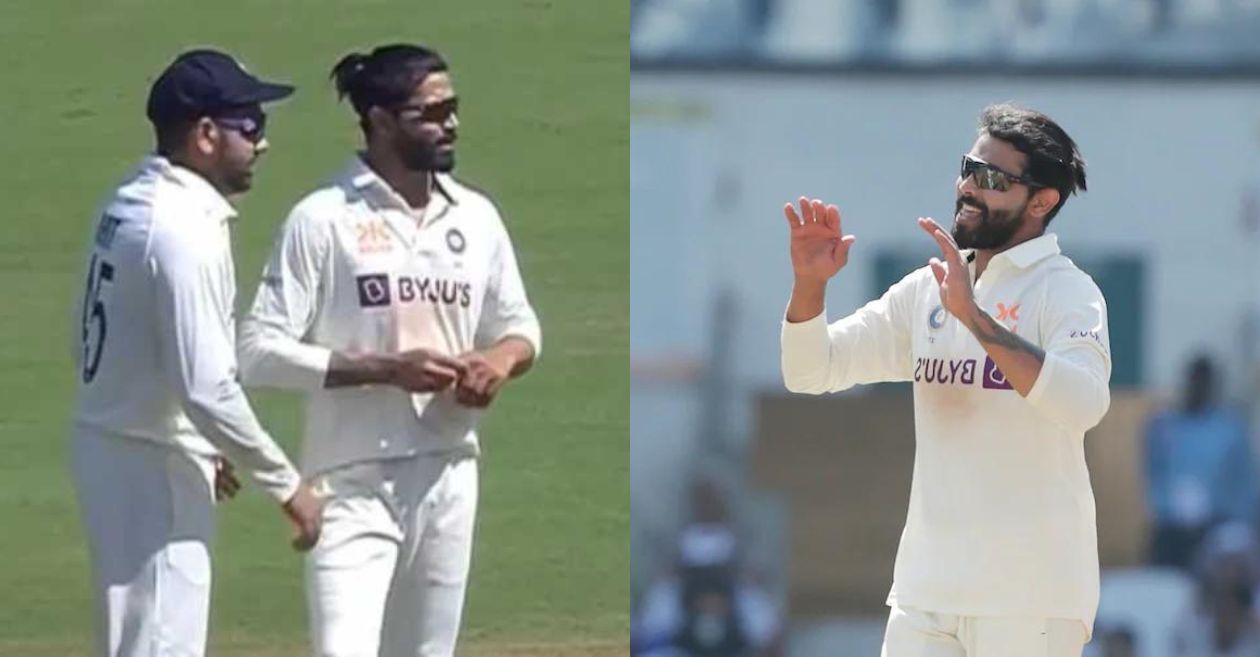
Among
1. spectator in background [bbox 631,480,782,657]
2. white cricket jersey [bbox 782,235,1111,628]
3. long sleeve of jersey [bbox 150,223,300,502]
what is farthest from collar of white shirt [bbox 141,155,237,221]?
spectator in background [bbox 631,480,782,657]

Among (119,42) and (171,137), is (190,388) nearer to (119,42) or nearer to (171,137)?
(171,137)

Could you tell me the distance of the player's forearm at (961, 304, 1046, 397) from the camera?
4332mm

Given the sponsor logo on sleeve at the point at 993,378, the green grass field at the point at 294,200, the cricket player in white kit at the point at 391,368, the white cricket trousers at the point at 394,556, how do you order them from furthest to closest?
the green grass field at the point at 294,200 < the cricket player in white kit at the point at 391,368 < the white cricket trousers at the point at 394,556 < the sponsor logo on sleeve at the point at 993,378

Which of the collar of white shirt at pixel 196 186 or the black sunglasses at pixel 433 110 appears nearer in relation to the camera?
the collar of white shirt at pixel 196 186

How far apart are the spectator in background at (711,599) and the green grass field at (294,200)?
1264 mm

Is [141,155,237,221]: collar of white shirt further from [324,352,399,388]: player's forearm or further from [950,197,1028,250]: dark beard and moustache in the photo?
[950,197,1028,250]: dark beard and moustache

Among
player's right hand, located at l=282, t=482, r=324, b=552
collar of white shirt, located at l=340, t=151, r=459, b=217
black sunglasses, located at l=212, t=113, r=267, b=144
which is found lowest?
player's right hand, located at l=282, t=482, r=324, b=552

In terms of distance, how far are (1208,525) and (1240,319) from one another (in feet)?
2.40

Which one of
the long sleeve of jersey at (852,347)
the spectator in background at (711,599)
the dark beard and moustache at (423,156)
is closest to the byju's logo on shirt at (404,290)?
the dark beard and moustache at (423,156)

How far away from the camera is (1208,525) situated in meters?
8.23

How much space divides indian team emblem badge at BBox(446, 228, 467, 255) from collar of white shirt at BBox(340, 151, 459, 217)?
0.19ft

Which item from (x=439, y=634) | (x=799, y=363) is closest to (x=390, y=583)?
(x=439, y=634)

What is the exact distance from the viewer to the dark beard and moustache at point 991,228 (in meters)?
4.70

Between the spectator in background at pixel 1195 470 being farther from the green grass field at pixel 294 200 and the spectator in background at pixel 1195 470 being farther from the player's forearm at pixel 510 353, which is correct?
the player's forearm at pixel 510 353
